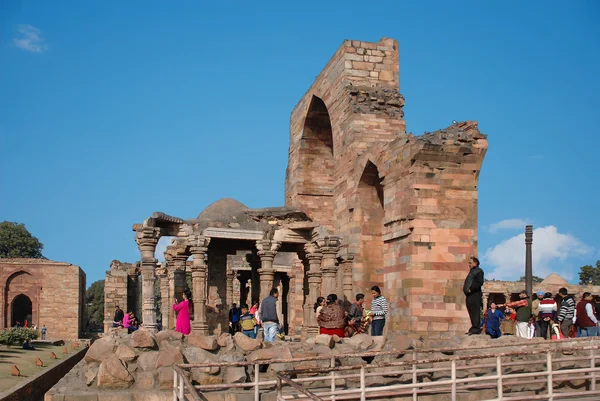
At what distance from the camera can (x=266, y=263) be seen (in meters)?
16.6

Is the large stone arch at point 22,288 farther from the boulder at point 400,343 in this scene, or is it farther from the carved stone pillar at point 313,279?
the boulder at point 400,343

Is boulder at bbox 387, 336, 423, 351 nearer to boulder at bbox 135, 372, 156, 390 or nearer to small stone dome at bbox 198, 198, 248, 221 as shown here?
boulder at bbox 135, 372, 156, 390

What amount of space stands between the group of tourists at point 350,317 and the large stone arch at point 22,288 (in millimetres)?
26176

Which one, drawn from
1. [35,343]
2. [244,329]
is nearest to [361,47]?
[244,329]

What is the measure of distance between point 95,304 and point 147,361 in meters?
54.3

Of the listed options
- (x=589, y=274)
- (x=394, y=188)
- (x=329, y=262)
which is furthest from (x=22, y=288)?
(x=589, y=274)

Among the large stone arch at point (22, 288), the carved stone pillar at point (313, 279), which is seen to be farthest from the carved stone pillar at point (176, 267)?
the large stone arch at point (22, 288)

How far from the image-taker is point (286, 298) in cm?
2877

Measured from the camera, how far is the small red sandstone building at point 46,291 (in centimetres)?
3444

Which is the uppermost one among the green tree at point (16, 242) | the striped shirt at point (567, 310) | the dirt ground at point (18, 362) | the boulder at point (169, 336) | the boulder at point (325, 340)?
the green tree at point (16, 242)

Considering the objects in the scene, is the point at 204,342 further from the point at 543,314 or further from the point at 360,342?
Result: the point at 543,314

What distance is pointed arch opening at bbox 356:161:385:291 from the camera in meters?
18.3

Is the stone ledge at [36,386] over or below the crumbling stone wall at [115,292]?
below

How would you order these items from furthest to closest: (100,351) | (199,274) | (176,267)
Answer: (176,267), (199,274), (100,351)
